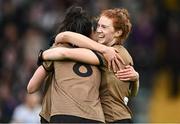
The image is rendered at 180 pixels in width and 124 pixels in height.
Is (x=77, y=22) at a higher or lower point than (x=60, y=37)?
higher

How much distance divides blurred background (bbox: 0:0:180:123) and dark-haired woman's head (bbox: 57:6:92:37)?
7.39 metres

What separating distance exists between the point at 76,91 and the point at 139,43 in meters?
8.59

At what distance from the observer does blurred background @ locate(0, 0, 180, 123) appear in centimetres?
1559

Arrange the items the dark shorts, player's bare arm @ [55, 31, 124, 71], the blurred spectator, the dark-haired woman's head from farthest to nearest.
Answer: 1. the blurred spectator
2. the dark-haired woman's head
3. player's bare arm @ [55, 31, 124, 71]
4. the dark shorts

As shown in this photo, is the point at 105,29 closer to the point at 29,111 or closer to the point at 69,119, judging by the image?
the point at 69,119

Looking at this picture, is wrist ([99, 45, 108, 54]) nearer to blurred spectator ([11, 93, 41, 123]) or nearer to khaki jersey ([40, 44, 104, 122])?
khaki jersey ([40, 44, 104, 122])

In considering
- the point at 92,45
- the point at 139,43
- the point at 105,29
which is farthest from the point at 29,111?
the point at 92,45

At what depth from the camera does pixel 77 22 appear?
7.61 m

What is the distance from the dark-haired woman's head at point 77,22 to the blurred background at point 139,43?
24.3 ft

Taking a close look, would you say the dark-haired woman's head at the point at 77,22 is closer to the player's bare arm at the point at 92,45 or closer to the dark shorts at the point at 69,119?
the player's bare arm at the point at 92,45

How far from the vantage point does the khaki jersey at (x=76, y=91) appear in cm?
740

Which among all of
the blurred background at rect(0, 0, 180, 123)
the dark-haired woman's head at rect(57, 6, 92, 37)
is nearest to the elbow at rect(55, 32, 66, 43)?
the dark-haired woman's head at rect(57, 6, 92, 37)

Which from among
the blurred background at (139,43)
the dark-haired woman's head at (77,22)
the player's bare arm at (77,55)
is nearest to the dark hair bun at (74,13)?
the dark-haired woman's head at (77,22)

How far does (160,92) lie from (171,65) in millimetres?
553
